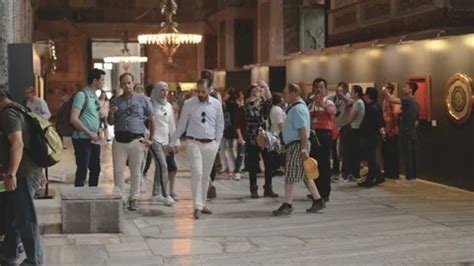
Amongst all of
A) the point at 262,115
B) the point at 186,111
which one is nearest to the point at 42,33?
the point at 262,115

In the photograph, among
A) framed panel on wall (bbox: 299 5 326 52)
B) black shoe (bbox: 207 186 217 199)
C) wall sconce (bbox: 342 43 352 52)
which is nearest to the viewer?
black shoe (bbox: 207 186 217 199)

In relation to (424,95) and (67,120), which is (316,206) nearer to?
(67,120)

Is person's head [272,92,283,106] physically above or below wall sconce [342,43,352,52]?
below

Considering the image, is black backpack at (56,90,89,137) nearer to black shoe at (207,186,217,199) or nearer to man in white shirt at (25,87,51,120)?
black shoe at (207,186,217,199)

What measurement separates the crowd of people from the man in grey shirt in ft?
0.06

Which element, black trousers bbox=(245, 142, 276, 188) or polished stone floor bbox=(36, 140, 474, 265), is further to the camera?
black trousers bbox=(245, 142, 276, 188)

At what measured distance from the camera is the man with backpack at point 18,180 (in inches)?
247

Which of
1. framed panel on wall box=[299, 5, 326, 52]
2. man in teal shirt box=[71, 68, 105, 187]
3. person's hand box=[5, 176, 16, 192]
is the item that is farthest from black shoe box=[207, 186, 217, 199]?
framed panel on wall box=[299, 5, 326, 52]

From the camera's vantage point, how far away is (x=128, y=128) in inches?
389

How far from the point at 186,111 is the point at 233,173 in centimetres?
500

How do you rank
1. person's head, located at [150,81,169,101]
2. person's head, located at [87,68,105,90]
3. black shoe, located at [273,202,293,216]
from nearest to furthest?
person's head, located at [87,68,105,90]
black shoe, located at [273,202,293,216]
person's head, located at [150,81,169,101]

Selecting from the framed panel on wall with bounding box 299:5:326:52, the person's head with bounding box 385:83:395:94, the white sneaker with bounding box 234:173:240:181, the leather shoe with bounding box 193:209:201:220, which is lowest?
the leather shoe with bounding box 193:209:201:220

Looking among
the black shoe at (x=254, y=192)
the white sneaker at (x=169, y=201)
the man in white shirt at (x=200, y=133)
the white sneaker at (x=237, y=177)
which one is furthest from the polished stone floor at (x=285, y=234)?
the white sneaker at (x=237, y=177)

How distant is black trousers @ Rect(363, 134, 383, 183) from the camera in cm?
1289
